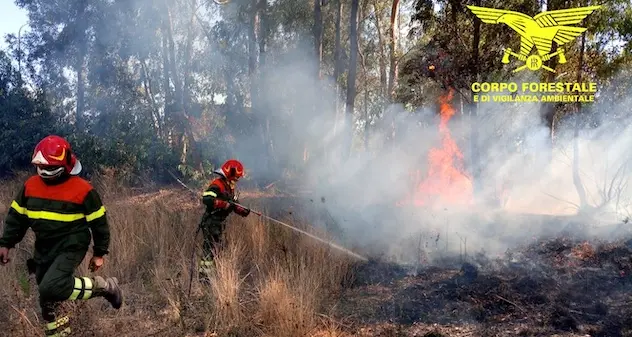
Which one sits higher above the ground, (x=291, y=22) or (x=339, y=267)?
(x=291, y=22)

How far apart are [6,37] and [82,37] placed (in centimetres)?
342

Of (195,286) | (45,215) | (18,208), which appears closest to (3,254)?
(18,208)

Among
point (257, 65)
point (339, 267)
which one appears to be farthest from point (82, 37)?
point (339, 267)

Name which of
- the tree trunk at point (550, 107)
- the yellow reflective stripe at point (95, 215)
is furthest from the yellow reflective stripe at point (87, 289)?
the tree trunk at point (550, 107)

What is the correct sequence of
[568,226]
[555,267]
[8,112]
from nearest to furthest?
1. [555,267]
2. [568,226]
3. [8,112]

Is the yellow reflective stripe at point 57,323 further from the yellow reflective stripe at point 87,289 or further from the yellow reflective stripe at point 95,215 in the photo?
the yellow reflective stripe at point 95,215

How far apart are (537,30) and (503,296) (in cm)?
657

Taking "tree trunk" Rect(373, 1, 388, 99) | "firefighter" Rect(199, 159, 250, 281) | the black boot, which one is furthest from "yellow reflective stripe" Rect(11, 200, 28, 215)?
"tree trunk" Rect(373, 1, 388, 99)

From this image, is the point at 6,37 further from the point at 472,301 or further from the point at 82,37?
the point at 472,301

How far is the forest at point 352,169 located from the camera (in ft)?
13.2

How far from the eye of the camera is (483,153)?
1062 cm

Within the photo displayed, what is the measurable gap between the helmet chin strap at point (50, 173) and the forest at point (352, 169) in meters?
0.99

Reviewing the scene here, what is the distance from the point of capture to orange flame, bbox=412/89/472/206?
9.67 m

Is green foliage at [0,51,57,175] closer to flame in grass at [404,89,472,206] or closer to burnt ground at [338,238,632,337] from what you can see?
flame in grass at [404,89,472,206]
